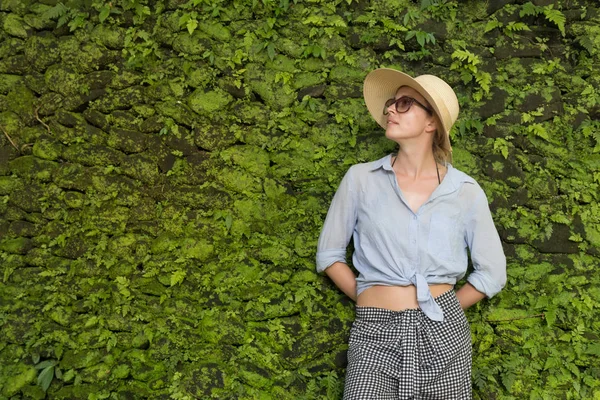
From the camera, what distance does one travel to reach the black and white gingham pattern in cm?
383

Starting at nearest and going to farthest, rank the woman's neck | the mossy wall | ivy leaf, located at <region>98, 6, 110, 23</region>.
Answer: the woman's neck → the mossy wall → ivy leaf, located at <region>98, 6, 110, 23</region>

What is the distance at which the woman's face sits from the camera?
13.1ft

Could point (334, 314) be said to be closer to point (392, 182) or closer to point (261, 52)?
point (392, 182)

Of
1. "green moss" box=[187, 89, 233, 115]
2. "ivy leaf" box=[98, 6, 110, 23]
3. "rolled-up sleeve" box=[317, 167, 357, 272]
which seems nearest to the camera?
"rolled-up sleeve" box=[317, 167, 357, 272]

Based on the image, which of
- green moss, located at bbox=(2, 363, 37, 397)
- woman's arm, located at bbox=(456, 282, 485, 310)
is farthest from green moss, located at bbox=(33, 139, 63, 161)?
woman's arm, located at bbox=(456, 282, 485, 310)

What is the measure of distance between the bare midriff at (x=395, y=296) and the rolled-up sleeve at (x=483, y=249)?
0.24 meters

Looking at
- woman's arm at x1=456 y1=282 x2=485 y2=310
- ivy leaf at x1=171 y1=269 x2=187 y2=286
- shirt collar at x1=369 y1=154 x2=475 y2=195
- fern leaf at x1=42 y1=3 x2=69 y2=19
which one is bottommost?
ivy leaf at x1=171 y1=269 x2=187 y2=286

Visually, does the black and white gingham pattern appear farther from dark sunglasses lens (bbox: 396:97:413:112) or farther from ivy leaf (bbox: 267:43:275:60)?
ivy leaf (bbox: 267:43:275:60)

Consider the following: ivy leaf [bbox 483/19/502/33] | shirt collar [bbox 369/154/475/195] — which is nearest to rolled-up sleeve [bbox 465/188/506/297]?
shirt collar [bbox 369/154/475/195]

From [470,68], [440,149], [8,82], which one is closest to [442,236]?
[440,149]

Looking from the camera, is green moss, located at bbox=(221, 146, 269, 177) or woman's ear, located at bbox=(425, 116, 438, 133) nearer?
woman's ear, located at bbox=(425, 116, 438, 133)

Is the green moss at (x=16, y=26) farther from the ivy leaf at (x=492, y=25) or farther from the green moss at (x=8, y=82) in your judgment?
the ivy leaf at (x=492, y=25)

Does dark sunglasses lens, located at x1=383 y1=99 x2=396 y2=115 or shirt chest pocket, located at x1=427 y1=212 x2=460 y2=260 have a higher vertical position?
dark sunglasses lens, located at x1=383 y1=99 x2=396 y2=115

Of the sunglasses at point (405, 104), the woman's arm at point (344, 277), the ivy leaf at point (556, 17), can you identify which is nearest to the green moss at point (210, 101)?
the sunglasses at point (405, 104)
